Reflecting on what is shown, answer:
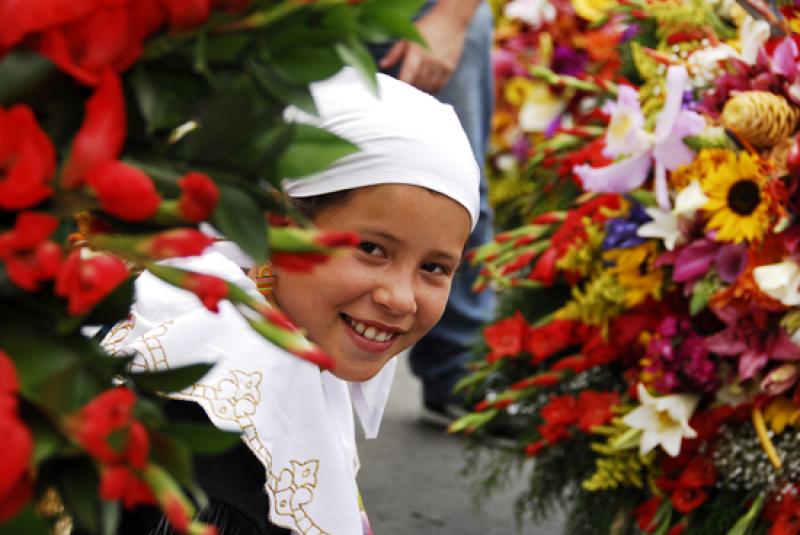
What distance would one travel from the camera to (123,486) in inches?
25.6

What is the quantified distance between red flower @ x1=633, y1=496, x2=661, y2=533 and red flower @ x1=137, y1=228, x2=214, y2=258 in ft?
5.35

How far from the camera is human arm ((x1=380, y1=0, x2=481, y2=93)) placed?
2.99m

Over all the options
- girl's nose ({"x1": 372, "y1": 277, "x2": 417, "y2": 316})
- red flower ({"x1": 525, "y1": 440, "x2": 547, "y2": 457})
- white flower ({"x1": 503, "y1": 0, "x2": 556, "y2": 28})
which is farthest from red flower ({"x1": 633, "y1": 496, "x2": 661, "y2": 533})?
white flower ({"x1": 503, "y1": 0, "x2": 556, "y2": 28})

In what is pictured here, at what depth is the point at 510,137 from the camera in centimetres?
444

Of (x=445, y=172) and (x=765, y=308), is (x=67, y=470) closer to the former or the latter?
(x=445, y=172)

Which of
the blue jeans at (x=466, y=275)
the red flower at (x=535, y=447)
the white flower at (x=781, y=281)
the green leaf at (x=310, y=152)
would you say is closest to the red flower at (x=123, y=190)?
the green leaf at (x=310, y=152)

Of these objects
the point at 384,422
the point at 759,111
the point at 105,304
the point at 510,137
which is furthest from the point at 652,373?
the point at 510,137

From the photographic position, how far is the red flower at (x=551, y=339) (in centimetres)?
236

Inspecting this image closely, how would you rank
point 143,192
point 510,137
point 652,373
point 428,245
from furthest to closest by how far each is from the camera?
1. point 510,137
2. point 652,373
3. point 428,245
4. point 143,192

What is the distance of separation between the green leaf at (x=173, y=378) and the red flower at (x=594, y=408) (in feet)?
5.00

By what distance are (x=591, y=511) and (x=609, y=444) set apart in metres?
0.17

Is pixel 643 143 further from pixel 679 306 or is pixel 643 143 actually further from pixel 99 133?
pixel 99 133

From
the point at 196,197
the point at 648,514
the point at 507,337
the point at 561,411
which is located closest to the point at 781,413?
the point at 648,514

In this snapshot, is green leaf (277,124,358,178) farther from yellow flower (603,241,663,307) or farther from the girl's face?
yellow flower (603,241,663,307)
